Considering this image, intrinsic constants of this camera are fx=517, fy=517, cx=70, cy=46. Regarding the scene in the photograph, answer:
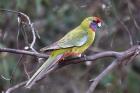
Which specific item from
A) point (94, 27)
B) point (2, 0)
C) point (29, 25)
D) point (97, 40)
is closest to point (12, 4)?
point (2, 0)

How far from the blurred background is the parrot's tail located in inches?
69.1

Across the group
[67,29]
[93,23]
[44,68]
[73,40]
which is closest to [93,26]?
[93,23]

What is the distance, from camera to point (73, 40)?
375 centimetres

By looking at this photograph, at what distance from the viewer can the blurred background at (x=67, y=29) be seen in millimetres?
5570

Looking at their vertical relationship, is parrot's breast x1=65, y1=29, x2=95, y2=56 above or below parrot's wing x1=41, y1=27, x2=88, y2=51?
below

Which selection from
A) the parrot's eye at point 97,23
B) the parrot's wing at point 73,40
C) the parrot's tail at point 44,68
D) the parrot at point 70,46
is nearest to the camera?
the parrot's tail at point 44,68

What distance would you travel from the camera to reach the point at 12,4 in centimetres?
584

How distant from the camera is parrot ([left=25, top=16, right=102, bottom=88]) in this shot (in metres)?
3.27

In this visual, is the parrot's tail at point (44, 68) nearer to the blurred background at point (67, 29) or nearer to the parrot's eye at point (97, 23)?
the parrot's eye at point (97, 23)


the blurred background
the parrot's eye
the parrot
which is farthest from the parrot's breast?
the blurred background

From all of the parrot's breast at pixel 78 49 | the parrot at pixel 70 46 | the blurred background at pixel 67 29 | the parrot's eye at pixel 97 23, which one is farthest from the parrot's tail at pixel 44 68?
the blurred background at pixel 67 29

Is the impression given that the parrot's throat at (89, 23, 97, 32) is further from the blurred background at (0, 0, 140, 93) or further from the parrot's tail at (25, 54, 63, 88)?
the blurred background at (0, 0, 140, 93)

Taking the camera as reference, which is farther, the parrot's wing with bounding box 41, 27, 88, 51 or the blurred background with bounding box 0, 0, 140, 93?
the blurred background with bounding box 0, 0, 140, 93

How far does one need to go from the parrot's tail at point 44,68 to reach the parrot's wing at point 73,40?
0.08m
